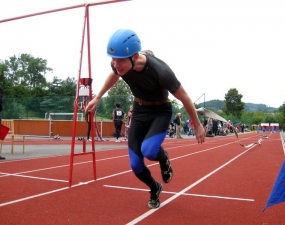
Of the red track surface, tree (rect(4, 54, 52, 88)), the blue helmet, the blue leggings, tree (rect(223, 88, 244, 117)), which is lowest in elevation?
the red track surface

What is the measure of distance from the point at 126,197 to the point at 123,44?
227cm

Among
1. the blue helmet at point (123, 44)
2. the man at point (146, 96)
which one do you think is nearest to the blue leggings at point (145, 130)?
the man at point (146, 96)

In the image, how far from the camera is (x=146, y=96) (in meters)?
3.86

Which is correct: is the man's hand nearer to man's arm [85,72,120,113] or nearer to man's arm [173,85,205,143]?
man's arm [85,72,120,113]

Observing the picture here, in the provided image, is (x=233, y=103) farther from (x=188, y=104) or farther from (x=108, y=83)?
(x=188, y=104)

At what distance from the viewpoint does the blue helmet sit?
3.33m

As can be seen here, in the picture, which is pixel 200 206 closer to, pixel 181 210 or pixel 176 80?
pixel 181 210

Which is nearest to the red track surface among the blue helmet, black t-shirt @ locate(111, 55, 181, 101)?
black t-shirt @ locate(111, 55, 181, 101)

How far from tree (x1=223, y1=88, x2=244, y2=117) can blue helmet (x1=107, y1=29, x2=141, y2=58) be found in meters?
85.9

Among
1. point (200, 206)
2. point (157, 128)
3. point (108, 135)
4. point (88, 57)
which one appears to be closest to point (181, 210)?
point (200, 206)

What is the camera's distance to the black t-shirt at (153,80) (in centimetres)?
341

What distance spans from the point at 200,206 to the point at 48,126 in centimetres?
1841

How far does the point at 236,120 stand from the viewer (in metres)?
55.9

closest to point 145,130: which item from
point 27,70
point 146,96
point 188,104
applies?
point 146,96
